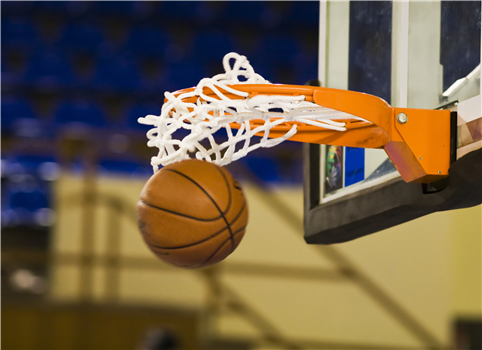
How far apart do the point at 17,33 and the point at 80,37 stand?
0.64m

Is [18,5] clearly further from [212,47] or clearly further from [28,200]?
[28,200]

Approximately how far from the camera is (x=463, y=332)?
565 centimetres

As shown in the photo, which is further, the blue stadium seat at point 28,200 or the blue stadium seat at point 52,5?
the blue stadium seat at point 52,5

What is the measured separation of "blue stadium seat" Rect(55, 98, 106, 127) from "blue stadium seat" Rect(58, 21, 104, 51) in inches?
24.3

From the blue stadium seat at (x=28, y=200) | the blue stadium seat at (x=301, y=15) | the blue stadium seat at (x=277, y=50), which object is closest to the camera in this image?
the blue stadium seat at (x=28, y=200)

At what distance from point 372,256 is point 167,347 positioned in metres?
1.89

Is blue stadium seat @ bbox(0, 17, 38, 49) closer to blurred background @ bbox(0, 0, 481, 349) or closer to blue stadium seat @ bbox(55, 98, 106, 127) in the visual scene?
blurred background @ bbox(0, 0, 481, 349)

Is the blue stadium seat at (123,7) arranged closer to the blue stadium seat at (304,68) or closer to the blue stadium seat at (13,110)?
the blue stadium seat at (13,110)

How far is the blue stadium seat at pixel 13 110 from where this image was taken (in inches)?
259

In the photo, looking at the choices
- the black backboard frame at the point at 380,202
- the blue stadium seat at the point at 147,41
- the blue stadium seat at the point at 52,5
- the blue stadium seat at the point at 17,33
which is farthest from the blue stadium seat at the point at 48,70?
the black backboard frame at the point at 380,202

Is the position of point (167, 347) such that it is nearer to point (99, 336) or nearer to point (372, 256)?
point (99, 336)

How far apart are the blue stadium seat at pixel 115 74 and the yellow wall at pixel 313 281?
7.51ft

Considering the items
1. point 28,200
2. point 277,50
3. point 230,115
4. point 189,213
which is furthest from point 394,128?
point 277,50

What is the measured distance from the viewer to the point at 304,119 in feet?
4.68
